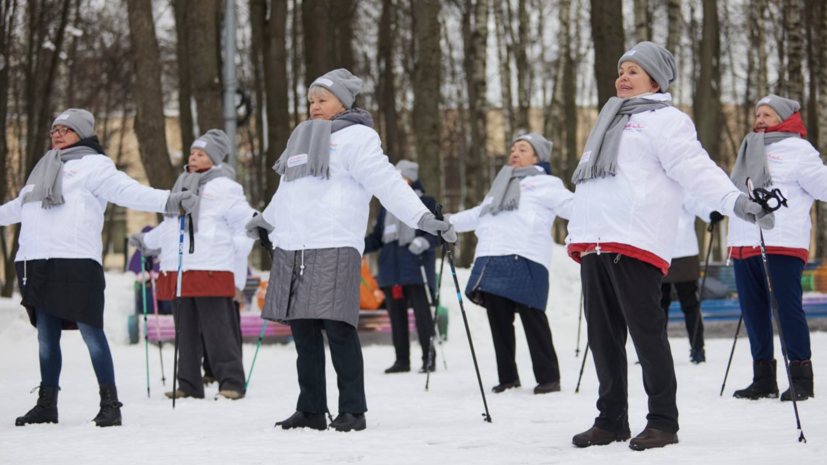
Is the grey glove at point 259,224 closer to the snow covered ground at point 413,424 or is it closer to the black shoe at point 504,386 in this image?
the snow covered ground at point 413,424

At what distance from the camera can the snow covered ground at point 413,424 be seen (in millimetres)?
4668

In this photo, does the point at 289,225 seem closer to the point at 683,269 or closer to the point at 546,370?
the point at 546,370

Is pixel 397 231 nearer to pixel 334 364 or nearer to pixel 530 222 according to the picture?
pixel 530 222

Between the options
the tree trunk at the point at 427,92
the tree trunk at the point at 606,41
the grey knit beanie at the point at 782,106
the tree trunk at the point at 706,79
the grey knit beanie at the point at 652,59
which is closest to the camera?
the grey knit beanie at the point at 652,59

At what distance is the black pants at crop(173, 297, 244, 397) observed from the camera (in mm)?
7742

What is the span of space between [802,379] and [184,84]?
40.1ft

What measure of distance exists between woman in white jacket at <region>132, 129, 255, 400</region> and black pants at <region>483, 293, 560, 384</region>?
1908 mm

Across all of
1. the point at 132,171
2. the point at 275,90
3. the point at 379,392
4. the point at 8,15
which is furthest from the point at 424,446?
the point at 132,171

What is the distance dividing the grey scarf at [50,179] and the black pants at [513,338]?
10.2 feet

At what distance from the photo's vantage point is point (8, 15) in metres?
17.9

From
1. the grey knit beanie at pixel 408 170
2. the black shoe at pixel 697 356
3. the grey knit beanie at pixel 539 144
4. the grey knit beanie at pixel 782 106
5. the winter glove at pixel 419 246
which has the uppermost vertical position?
the grey knit beanie at pixel 782 106

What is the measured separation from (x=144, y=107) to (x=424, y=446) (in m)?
9.38

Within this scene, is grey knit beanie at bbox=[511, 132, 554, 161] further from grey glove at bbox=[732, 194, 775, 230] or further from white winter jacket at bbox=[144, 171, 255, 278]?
grey glove at bbox=[732, 194, 775, 230]

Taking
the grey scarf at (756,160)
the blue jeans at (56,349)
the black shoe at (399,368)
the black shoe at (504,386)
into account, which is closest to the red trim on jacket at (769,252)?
the grey scarf at (756,160)
